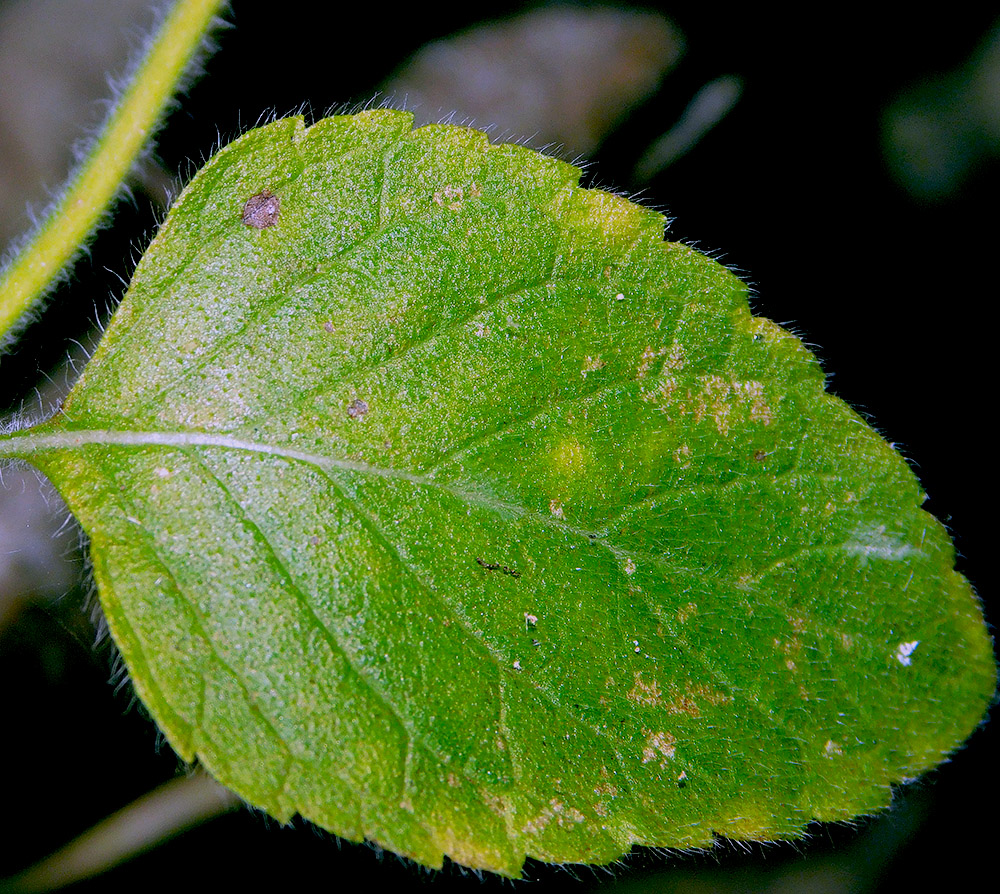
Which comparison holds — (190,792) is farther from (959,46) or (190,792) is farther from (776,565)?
(959,46)

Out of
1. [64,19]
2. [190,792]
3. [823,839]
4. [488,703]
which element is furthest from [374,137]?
[823,839]

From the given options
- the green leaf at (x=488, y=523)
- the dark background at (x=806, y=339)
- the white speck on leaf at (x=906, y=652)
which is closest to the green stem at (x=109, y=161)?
the green leaf at (x=488, y=523)

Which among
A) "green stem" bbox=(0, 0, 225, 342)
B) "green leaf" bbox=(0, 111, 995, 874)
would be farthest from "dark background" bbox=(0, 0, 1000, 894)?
"green leaf" bbox=(0, 111, 995, 874)

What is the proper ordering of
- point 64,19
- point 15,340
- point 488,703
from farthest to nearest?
1. point 64,19
2. point 15,340
3. point 488,703

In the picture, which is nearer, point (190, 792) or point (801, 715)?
point (801, 715)

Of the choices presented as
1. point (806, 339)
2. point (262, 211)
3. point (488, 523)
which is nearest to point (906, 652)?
point (488, 523)

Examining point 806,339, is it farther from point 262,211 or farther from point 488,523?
point 262,211

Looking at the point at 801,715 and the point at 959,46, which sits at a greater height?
the point at 959,46
